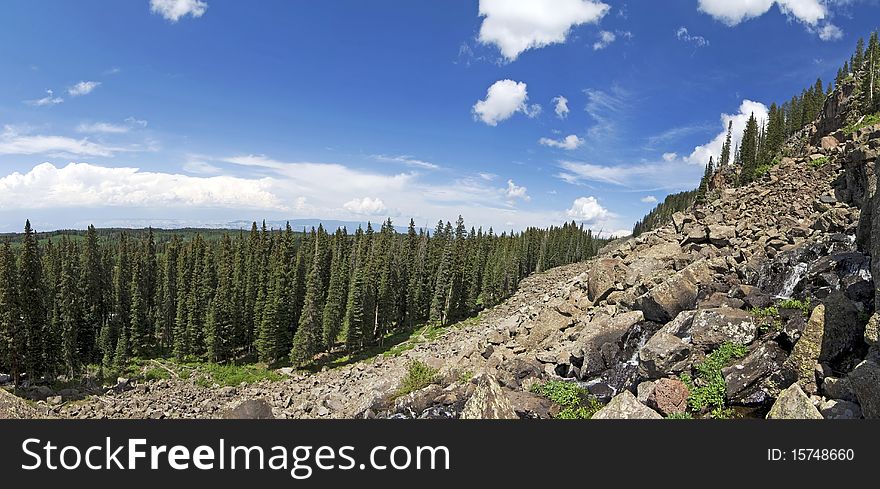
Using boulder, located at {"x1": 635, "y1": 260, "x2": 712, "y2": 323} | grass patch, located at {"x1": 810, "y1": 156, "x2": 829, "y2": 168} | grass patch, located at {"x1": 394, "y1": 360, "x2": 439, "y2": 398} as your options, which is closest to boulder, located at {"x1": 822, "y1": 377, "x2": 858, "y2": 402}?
boulder, located at {"x1": 635, "y1": 260, "x2": 712, "y2": 323}

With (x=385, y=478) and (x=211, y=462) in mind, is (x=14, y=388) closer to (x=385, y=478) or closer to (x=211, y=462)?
(x=211, y=462)

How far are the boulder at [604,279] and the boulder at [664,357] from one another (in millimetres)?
14459

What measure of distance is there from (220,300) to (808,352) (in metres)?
74.5

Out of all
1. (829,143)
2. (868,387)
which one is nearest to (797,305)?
(868,387)

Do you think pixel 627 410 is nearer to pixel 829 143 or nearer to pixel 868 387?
pixel 868 387

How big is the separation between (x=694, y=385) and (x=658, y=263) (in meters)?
19.5

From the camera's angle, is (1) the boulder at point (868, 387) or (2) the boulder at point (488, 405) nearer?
(1) the boulder at point (868, 387)

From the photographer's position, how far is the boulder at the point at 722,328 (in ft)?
52.0

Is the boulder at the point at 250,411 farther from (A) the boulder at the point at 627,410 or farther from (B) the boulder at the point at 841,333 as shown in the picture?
(B) the boulder at the point at 841,333

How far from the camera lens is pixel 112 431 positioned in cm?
1062

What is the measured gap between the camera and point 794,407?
1086 centimetres

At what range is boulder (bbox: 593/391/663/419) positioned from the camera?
12.4 meters

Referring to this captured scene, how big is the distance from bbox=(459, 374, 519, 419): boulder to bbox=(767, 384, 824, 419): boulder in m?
7.37

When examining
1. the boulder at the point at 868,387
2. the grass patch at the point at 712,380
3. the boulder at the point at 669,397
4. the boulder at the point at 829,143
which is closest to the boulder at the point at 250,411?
the boulder at the point at 669,397
